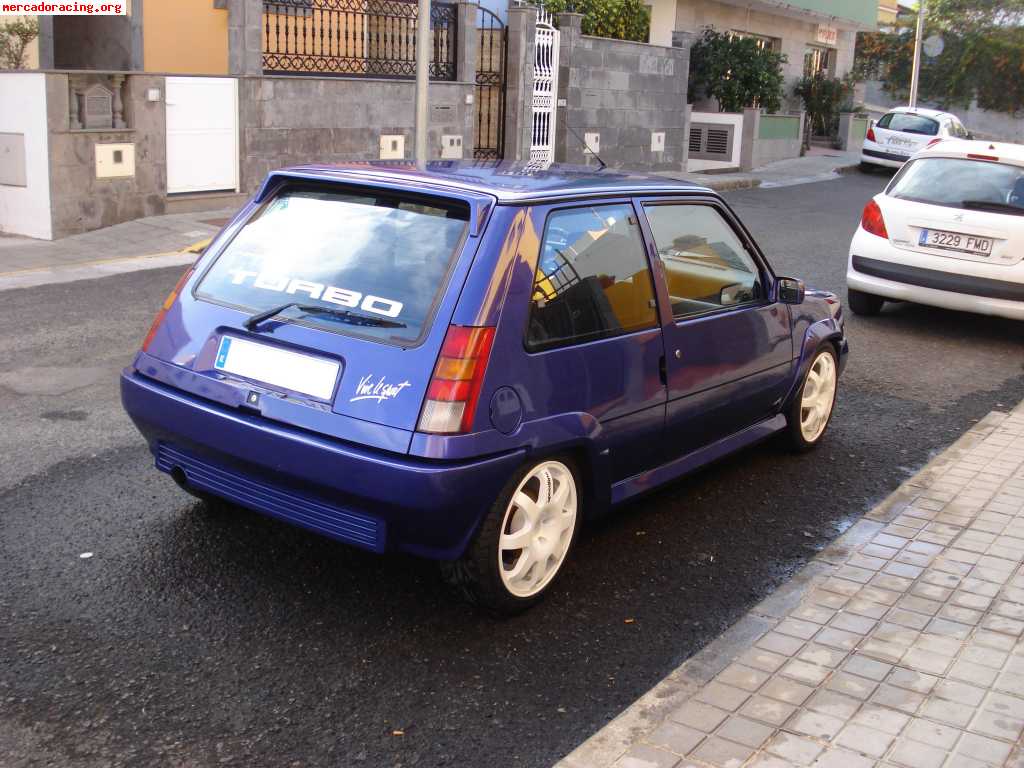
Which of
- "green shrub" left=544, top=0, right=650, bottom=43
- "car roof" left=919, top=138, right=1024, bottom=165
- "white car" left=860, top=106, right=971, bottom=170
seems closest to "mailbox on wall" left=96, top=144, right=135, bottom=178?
"car roof" left=919, top=138, right=1024, bottom=165

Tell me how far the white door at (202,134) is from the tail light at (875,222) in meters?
8.44

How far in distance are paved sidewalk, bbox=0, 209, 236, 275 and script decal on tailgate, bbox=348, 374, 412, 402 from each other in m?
8.37

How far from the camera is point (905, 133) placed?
29688 mm

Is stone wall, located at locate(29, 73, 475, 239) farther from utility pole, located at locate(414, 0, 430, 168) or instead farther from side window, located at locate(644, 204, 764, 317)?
side window, located at locate(644, 204, 764, 317)

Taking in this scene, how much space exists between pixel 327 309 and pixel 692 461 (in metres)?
1.86

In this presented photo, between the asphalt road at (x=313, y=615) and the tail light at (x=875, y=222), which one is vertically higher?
the tail light at (x=875, y=222)

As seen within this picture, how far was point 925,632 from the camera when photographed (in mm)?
4176

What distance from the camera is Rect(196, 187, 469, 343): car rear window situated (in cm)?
404

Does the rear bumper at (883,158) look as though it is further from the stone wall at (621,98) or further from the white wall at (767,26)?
the stone wall at (621,98)

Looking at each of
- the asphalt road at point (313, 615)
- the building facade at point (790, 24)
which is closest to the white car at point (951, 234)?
the asphalt road at point (313, 615)

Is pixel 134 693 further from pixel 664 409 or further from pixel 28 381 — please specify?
pixel 28 381

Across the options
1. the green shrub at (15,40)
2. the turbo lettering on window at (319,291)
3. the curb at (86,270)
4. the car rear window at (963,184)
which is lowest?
A: the curb at (86,270)

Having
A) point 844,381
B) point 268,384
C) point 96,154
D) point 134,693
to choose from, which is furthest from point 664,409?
point 96,154

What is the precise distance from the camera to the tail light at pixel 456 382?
3791 millimetres
